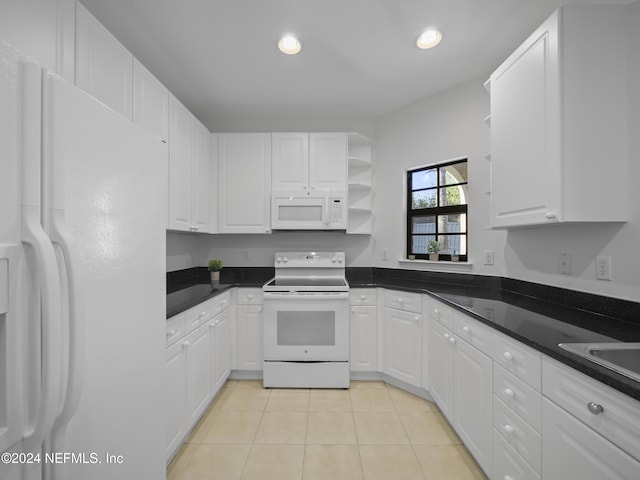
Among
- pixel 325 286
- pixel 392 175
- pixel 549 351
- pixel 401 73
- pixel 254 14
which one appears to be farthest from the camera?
pixel 392 175

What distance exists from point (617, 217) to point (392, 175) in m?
1.86

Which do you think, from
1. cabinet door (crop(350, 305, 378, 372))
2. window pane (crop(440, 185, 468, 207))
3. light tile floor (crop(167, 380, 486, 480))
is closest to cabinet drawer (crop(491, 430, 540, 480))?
light tile floor (crop(167, 380, 486, 480))

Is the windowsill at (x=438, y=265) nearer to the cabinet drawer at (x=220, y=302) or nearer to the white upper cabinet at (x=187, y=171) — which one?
the cabinet drawer at (x=220, y=302)

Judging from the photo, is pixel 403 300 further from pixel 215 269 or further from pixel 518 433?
pixel 215 269

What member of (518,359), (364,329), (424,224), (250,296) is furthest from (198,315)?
(424,224)

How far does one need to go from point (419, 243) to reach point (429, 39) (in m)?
1.70

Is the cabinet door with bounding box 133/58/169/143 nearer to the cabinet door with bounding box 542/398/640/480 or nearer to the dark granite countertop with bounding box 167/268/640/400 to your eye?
the dark granite countertop with bounding box 167/268/640/400

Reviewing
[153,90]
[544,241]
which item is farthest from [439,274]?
[153,90]

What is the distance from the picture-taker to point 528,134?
1534 millimetres

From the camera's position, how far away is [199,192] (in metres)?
2.60

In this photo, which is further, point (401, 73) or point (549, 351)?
point (401, 73)

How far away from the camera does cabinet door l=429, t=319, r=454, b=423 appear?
1.90m

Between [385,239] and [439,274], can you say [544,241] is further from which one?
[385,239]

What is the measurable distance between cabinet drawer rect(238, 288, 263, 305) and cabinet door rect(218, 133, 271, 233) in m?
0.61
